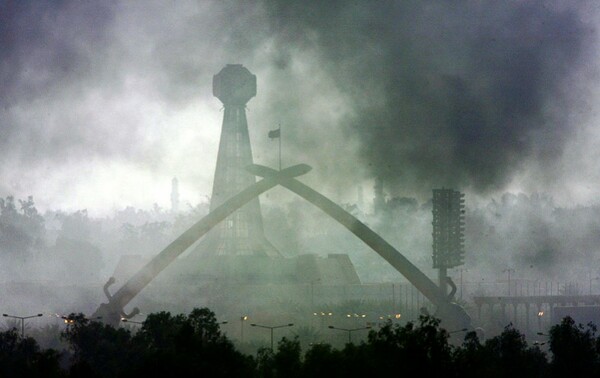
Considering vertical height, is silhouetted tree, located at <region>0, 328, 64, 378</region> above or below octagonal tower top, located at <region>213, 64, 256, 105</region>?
below

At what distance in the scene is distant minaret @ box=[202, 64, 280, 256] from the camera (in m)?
144

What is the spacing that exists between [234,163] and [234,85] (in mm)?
10927

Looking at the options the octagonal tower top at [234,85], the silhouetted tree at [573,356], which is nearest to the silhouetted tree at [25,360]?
the silhouetted tree at [573,356]

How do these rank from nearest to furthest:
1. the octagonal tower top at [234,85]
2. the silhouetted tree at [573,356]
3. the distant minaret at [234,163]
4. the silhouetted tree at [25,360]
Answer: the silhouetted tree at [25,360] → the silhouetted tree at [573,356] → the octagonal tower top at [234,85] → the distant minaret at [234,163]

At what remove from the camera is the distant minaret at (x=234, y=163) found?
14375 centimetres

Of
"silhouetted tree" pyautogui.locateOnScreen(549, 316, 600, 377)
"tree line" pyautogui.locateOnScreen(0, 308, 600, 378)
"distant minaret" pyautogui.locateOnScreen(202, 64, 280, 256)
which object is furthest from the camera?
→ "distant minaret" pyautogui.locateOnScreen(202, 64, 280, 256)

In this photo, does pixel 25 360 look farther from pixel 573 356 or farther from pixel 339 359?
pixel 573 356

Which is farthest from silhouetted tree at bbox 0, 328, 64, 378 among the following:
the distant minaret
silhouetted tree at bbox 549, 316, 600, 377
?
the distant minaret

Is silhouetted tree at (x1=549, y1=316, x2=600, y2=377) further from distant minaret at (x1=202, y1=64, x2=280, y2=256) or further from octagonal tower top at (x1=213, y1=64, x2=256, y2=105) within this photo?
octagonal tower top at (x1=213, y1=64, x2=256, y2=105)

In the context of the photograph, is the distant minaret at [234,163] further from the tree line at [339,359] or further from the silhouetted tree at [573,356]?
the silhouetted tree at [573,356]

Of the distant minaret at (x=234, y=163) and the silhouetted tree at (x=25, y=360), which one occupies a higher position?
the distant minaret at (x=234, y=163)

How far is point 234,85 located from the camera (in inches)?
5664

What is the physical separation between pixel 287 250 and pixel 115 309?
90.8 meters

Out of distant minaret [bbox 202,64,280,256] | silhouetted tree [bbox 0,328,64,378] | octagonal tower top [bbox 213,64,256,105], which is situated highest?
octagonal tower top [bbox 213,64,256,105]
